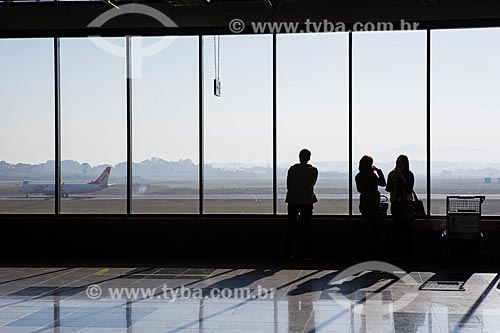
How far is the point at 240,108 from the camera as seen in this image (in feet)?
35.2

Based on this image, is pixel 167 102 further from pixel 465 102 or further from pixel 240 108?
pixel 465 102

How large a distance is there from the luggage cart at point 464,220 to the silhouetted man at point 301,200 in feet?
5.31

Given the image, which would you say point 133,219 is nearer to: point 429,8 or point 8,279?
point 8,279

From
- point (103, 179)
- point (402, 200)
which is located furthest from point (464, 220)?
point (103, 179)

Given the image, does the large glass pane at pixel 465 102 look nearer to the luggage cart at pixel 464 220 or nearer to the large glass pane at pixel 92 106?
the luggage cart at pixel 464 220

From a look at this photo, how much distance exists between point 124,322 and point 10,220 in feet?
15.6

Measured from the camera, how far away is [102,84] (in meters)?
12.3

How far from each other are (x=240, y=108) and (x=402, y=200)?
114 inches

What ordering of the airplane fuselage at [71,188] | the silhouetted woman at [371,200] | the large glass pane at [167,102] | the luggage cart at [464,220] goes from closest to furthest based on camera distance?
the luggage cart at [464,220] < the silhouetted woman at [371,200] < the large glass pane at [167,102] < the airplane fuselage at [71,188]

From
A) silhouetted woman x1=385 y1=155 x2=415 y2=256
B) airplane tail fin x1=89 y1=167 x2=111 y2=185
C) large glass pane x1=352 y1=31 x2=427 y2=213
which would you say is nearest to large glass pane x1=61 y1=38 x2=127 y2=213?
large glass pane x1=352 y1=31 x2=427 y2=213

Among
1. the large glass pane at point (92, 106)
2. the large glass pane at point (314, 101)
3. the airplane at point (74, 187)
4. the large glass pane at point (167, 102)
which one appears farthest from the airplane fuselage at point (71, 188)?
the large glass pane at point (314, 101)

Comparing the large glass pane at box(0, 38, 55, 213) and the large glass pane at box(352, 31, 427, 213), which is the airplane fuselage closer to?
the large glass pane at box(0, 38, 55, 213)

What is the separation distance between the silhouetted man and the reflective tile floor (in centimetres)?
65

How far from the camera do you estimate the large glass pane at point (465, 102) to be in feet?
31.0
